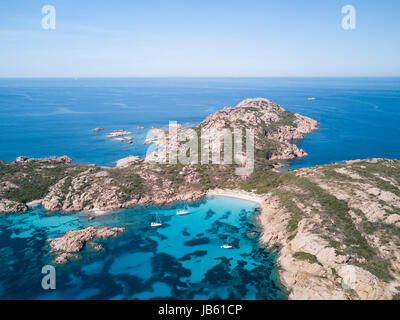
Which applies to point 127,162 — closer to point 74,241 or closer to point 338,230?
point 74,241

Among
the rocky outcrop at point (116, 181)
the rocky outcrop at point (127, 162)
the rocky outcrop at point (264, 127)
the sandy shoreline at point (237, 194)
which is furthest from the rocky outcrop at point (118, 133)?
the sandy shoreline at point (237, 194)

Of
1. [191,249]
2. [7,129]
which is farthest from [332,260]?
[7,129]

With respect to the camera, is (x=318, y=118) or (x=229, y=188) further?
(x=318, y=118)

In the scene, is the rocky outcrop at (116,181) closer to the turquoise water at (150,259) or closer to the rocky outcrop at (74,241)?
the turquoise water at (150,259)

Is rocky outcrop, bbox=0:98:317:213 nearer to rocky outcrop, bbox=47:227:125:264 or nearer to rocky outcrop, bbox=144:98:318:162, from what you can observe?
rocky outcrop, bbox=144:98:318:162

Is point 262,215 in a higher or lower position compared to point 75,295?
higher
